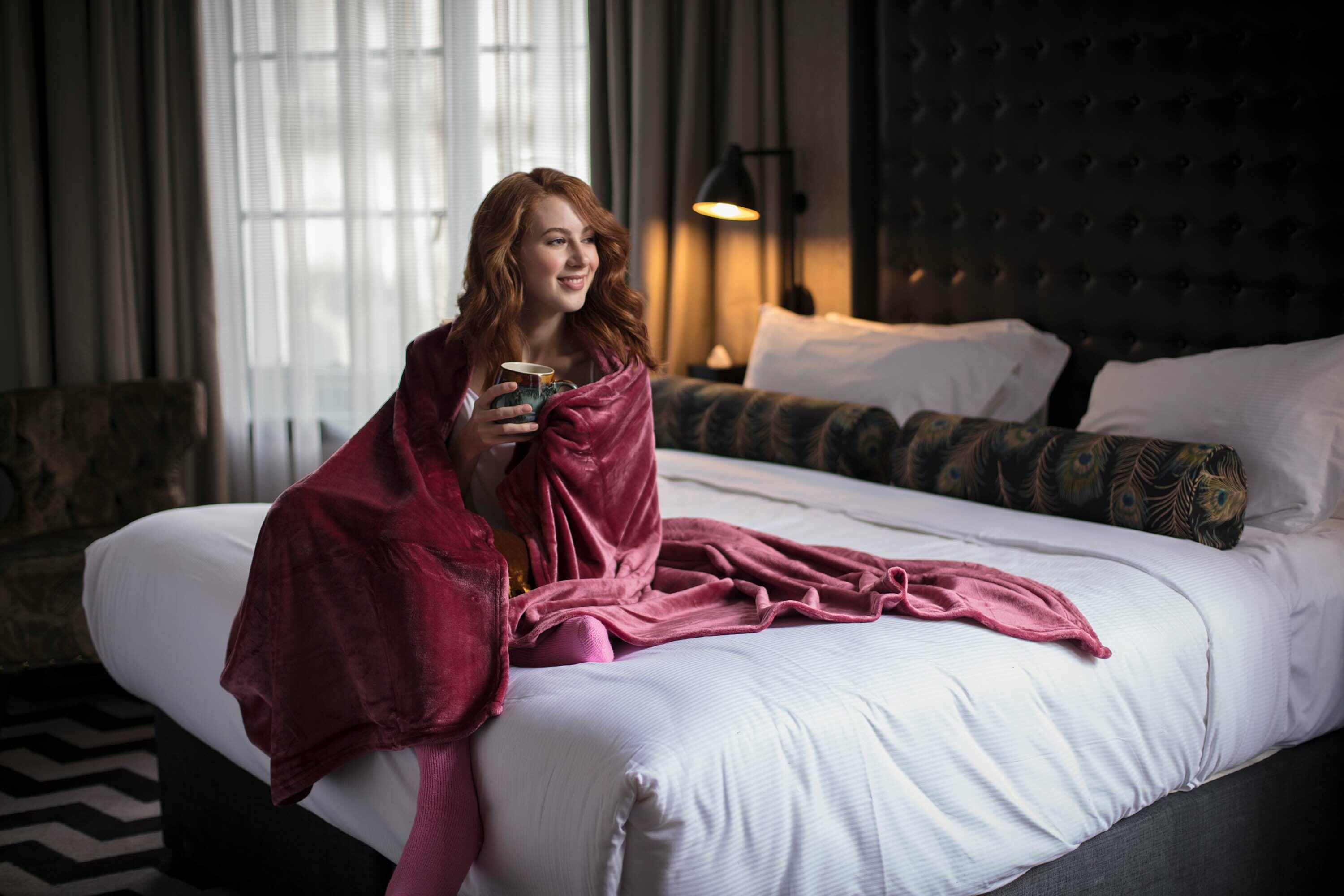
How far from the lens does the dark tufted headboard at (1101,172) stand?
8.78 ft

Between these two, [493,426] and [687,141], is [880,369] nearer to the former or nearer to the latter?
[687,141]

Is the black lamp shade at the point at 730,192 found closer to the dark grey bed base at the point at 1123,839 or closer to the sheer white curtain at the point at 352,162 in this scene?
the sheer white curtain at the point at 352,162

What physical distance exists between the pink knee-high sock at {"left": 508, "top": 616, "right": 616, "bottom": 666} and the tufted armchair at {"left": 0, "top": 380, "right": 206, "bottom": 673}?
209 centimetres

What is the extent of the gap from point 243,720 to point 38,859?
3.24 feet

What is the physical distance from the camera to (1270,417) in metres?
2.39

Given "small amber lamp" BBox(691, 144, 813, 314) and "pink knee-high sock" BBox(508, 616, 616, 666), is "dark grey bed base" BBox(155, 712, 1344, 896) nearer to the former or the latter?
"pink knee-high sock" BBox(508, 616, 616, 666)

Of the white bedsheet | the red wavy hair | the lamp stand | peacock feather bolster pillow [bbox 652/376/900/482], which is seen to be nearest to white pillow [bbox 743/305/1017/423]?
peacock feather bolster pillow [bbox 652/376/900/482]

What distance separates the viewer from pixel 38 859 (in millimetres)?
2516

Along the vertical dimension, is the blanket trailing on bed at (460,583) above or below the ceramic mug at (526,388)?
below

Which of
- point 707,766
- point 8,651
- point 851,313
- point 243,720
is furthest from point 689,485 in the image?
point 8,651

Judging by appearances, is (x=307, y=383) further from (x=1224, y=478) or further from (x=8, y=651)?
(x=1224, y=478)

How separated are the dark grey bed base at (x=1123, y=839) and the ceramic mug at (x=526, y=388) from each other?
69 centimetres

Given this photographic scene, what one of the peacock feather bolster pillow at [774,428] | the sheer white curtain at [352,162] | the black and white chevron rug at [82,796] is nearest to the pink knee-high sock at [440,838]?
the black and white chevron rug at [82,796]

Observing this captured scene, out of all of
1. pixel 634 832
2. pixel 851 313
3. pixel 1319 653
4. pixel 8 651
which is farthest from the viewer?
pixel 851 313
